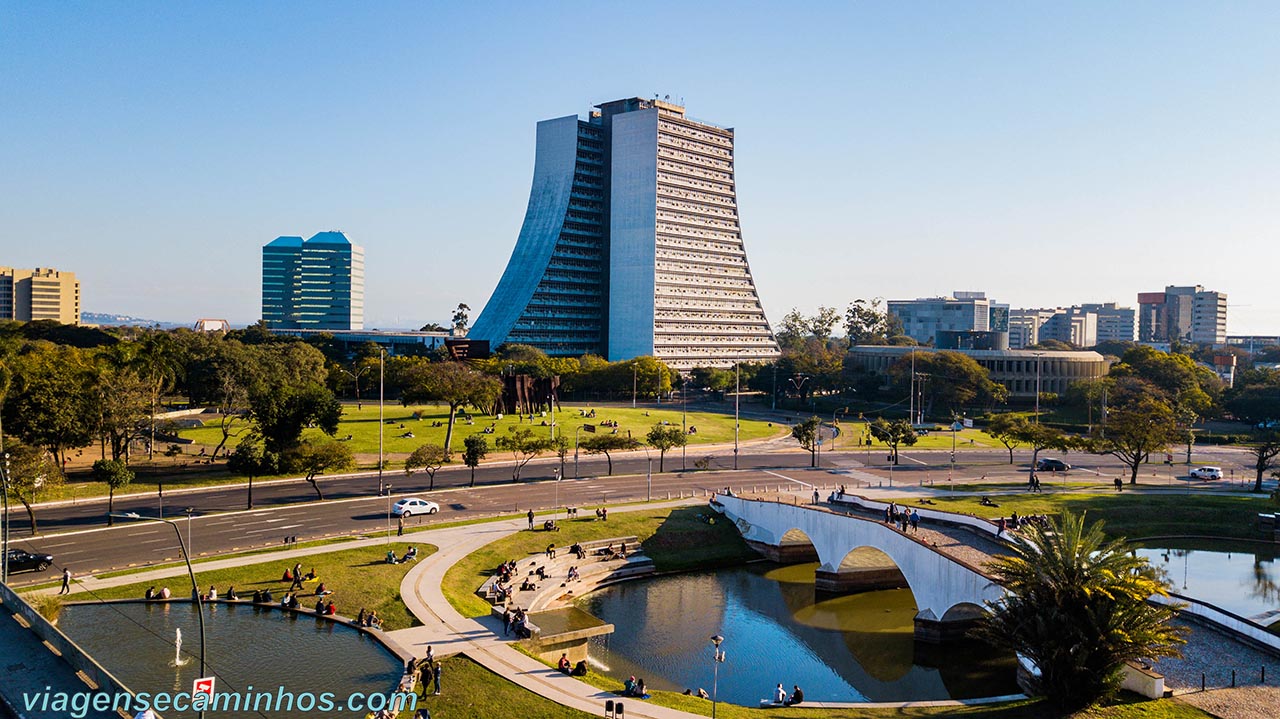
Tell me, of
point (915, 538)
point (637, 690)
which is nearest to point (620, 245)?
point (915, 538)

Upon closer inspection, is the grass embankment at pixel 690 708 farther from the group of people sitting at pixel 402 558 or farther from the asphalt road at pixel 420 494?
the asphalt road at pixel 420 494

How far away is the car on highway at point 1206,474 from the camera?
3204 inches

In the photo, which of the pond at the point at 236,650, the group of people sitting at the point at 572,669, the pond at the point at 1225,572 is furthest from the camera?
the pond at the point at 1225,572

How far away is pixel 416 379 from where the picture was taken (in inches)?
3642

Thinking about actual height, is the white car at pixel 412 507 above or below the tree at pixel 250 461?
below

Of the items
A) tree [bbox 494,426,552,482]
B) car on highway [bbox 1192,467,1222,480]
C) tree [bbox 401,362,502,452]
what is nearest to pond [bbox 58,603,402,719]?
tree [bbox 494,426,552,482]

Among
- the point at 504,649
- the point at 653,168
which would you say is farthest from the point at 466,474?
the point at 653,168

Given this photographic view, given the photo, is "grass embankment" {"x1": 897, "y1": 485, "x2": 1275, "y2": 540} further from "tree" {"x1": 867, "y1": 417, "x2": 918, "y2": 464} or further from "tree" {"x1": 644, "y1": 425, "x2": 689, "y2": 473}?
"tree" {"x1": 644, "y1": 425, "x2": 689, "y2": 473}

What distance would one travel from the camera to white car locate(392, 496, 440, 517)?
198ft

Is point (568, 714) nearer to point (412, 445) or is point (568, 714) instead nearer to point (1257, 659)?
point (1257, 659)

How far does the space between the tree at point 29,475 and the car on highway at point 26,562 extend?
208 inches

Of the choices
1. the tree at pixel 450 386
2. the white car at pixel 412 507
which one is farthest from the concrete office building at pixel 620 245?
the white car at pixel 412 507

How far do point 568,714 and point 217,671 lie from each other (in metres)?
14.5

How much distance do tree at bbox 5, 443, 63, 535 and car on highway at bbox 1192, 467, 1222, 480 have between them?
304ft
